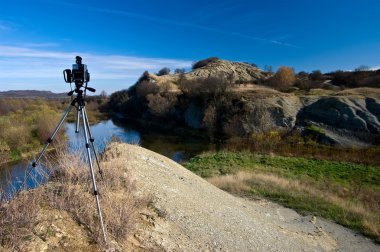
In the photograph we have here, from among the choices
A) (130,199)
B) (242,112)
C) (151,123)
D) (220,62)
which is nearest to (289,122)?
(242,112)

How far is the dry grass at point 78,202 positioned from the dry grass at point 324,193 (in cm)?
805

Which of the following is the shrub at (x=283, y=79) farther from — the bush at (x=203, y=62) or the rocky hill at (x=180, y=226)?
the bush at (x=203, y=62)

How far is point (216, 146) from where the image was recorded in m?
37.4

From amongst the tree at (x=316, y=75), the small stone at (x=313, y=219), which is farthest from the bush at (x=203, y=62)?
the small stone at (x=313, y=219)

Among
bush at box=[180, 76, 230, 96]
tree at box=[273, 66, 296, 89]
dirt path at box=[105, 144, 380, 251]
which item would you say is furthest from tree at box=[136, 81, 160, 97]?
dirt path at box=[105, 144, 380, 251]

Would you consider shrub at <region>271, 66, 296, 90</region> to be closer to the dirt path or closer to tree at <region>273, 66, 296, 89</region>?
tree at <region>273, 66, 296, 89</region>

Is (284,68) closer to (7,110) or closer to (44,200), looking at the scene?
(7,110)

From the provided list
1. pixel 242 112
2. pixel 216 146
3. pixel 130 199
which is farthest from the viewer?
pixel 242 112

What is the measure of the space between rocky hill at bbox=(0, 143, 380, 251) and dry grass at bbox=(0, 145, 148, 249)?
54mm

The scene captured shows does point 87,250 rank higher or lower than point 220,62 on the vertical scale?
lower

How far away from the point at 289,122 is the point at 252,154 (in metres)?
18.6

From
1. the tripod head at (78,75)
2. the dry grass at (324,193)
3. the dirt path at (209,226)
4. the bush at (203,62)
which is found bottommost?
the dry grass at (324,193)

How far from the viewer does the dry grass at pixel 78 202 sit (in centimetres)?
406

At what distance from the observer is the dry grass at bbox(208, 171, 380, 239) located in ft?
35.7
